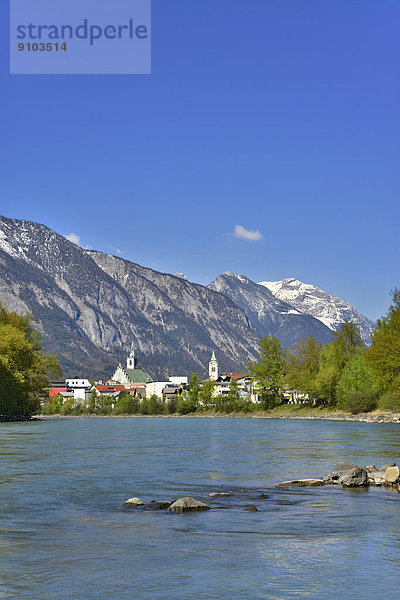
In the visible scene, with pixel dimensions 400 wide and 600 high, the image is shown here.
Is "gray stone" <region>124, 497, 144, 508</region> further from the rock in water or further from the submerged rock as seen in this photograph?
the submerged rock

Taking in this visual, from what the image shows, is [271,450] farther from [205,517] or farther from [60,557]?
[60,557]

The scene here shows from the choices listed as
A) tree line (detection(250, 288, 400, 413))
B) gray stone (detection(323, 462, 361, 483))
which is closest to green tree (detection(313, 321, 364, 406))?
tree line (detection(250, 288, 400, 413))

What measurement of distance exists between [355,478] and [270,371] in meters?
144

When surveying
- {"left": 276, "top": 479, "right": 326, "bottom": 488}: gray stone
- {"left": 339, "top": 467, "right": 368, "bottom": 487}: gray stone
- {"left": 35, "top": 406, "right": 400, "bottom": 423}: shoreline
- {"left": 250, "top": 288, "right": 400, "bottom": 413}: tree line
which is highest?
{"left": 250, "top": 288, "right": 400, "bottom": 413}: tree line

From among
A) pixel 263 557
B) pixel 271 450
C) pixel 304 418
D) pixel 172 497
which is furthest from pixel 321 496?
pixel 304 418

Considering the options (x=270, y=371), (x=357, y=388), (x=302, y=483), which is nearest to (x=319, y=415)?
(x=357, y=388)

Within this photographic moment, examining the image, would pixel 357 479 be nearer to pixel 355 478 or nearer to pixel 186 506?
pixel 355 478

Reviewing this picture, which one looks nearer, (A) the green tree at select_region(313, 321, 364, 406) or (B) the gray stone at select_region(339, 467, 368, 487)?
(B) the gray stone at select_region(339, 467, 368, 487)

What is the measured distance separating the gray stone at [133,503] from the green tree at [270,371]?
14788cm

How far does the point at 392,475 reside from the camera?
32594mm

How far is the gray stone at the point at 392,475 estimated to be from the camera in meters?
32.3

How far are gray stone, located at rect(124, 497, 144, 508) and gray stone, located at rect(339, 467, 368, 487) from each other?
419 inches

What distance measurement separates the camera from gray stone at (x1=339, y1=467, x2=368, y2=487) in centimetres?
3200

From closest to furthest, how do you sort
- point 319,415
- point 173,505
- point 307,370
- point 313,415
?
1. point 173,505
2. point 319,415
3. point 313,415
4. point 307,370
